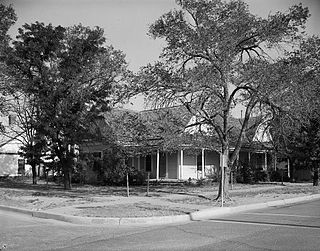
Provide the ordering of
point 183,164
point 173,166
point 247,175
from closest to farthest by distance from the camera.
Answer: point 247,175, point 183,164, point 173,166

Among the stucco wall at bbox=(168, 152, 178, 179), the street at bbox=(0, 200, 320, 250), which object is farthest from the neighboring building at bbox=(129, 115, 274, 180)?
the street at bbox=(0, 200, 320, 250)

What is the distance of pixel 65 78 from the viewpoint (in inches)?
907

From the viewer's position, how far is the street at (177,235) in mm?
8282

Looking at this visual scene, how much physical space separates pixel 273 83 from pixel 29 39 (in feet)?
47.1

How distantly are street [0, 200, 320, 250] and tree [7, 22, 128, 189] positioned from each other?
10941 mm

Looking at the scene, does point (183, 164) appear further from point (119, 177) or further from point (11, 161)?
point (11, 161)

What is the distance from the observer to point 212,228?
10602 mm

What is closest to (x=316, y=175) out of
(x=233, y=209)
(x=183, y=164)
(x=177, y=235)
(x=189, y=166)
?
(x=189, y=166)

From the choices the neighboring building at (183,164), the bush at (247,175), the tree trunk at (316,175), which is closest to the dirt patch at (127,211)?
the tree trunk at (316,175)

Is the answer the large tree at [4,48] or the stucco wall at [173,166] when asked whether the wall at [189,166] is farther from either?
the large tree at [4,48]

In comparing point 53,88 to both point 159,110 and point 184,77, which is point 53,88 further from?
point 184,77

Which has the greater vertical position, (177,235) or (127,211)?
(127,211)

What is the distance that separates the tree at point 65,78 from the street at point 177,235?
10.9 meters

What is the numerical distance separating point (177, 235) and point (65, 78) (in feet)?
50.8
